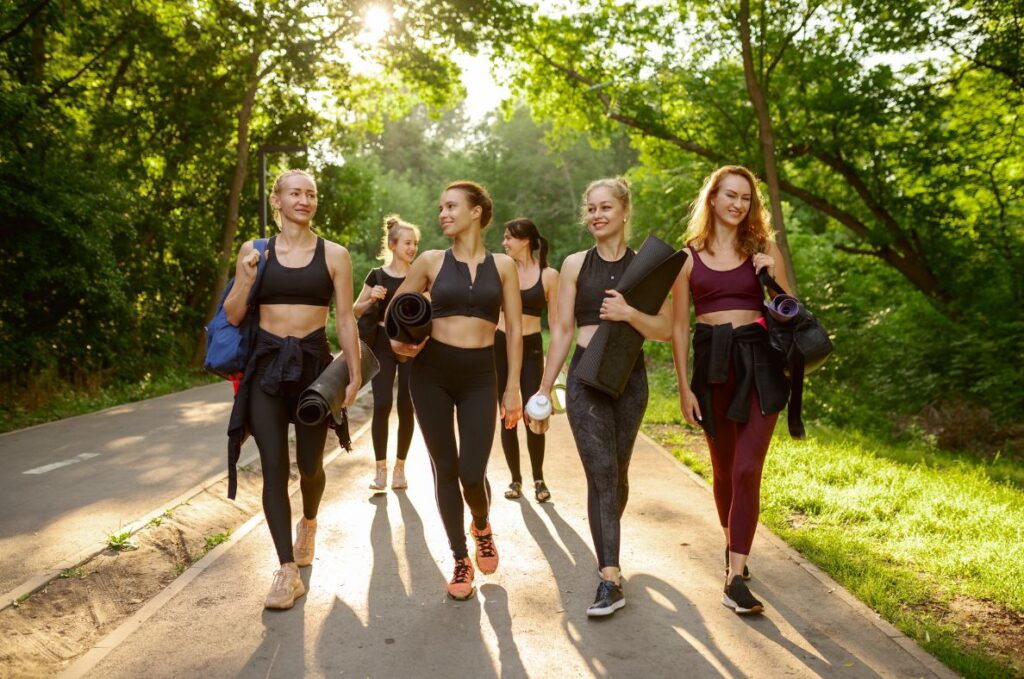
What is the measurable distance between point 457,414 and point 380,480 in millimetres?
2905

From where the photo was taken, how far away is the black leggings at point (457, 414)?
4.72m

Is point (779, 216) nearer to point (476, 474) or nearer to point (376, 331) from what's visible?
point (376, 331)

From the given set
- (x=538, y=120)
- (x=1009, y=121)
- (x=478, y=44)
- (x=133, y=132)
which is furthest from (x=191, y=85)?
(x=1009, y=121)

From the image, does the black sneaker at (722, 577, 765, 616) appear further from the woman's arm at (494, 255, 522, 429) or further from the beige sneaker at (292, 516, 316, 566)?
the beige sneaker at (292, 516, 316, 566)

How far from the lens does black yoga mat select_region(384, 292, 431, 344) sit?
14.5ft

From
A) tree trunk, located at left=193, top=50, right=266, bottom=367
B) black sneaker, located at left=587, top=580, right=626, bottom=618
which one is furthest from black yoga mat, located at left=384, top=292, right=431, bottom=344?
tree trunk, located at left=193, top=50, right=266, bottom=367

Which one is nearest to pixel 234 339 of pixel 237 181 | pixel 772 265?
pixel 772 265

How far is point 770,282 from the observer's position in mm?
4516

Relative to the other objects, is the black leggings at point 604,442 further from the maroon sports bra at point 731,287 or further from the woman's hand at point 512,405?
the maroon sports bra at point 731,287

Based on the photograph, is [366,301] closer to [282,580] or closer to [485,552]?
[485,552]

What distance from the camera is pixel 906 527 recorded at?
19.6ft

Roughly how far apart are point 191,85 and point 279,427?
64.1 ft

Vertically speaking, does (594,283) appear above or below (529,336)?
above

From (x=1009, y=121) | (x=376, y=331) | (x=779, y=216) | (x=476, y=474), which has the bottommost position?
(x=476, y=474)
